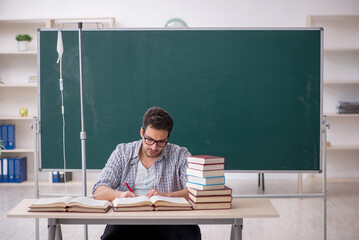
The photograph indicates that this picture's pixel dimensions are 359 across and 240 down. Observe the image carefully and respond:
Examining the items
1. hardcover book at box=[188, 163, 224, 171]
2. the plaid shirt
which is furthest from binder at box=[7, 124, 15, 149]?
hardcover book at box=[188, 163, 224, 171]

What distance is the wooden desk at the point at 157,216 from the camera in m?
1.87

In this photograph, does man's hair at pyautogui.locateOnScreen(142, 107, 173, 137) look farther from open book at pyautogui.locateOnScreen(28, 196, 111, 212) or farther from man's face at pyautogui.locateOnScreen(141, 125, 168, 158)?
open book at pyautogui.locateOnScreen(28, 196, 111, 212)

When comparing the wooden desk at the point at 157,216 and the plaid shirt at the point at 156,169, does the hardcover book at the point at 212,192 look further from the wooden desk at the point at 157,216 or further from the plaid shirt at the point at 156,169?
the plaid shirt at the point at 156,169

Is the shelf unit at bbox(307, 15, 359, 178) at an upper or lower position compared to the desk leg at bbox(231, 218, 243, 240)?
upper

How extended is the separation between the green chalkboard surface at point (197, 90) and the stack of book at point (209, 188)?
155cm

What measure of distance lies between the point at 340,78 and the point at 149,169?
4.31 m

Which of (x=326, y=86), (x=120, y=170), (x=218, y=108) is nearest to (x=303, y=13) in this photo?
(x=326, y=86)

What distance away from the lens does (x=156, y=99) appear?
Result: 11.7 feet

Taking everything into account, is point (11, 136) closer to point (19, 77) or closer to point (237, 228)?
point (19, 77)

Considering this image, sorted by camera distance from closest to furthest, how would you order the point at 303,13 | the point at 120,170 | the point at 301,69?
1. the point at 120,170
2. the point at 301,69
3. the point at 303,13

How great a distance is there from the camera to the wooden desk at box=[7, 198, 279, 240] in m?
1.87

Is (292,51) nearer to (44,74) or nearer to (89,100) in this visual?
(89,100)

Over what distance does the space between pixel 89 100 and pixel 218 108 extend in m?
1.04

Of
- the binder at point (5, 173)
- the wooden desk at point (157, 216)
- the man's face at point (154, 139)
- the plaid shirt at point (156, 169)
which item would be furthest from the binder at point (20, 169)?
the wooden desk at point (157, 216)
